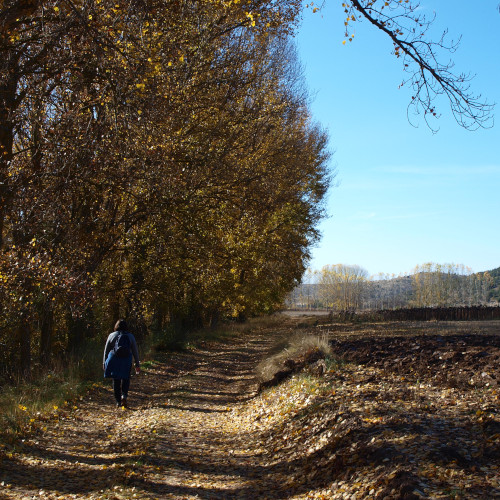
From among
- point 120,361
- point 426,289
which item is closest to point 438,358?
point 120,361

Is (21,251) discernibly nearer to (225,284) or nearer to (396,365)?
(396,365)

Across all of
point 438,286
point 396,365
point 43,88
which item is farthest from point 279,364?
point 438,286

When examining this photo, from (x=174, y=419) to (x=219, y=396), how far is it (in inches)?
Result: 123

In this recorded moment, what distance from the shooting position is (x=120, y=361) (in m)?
10.8

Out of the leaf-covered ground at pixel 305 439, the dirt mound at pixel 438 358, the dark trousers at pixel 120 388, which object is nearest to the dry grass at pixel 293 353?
the dirt mound at pixel 438 358

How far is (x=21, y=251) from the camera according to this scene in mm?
10461

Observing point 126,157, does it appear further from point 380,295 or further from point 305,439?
point 380,295

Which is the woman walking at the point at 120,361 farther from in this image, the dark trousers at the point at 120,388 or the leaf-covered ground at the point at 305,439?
the leaf-covered ground at the point at 305,439

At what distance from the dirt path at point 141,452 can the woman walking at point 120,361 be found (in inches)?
15.7

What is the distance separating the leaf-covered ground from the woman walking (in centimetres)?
40

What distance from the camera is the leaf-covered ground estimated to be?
566cm

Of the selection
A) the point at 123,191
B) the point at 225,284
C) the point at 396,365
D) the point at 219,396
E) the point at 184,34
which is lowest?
the point at 219,396

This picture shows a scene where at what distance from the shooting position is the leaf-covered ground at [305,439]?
223 inches

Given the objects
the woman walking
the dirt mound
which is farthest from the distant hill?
the woman walking
